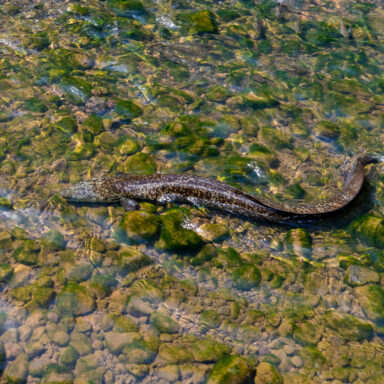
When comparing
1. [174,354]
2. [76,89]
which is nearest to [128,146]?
[76,89]

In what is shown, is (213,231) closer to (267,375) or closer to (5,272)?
(267,375)

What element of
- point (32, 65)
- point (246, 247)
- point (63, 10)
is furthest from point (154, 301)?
point (63, 10)

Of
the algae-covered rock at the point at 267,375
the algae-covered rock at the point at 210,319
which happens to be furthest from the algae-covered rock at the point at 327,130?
the algae-covered rock at the point at 267,375

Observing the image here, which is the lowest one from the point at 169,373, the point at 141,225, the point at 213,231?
the point at 169,373

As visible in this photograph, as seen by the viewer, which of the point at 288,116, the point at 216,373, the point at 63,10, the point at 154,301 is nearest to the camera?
the point at 216,373

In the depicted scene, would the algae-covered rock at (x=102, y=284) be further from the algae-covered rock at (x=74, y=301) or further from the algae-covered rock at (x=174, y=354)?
the algae-covered rock at (x=174, y=354)

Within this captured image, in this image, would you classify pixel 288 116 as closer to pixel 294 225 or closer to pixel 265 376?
pixel 294 225
